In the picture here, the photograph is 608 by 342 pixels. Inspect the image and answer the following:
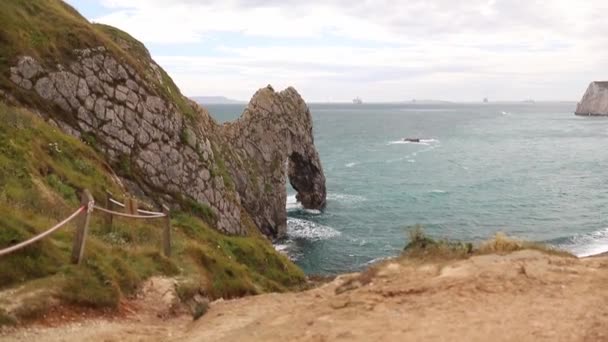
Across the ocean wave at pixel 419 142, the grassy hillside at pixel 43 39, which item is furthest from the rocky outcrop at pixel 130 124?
the ocean wave at pixel 419 142

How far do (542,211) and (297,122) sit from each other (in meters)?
32.0

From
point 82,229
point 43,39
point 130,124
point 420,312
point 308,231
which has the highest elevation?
point 43,39

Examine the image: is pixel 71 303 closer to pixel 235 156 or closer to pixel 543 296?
pixel 543 296

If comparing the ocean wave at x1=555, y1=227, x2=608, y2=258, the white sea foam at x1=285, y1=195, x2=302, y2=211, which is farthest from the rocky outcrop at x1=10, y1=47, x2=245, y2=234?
the white sea foam at x1=285, y1=195, x2=302, y2=211

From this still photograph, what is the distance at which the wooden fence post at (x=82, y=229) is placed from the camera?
42.7ft

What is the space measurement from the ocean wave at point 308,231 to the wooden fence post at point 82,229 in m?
43.8

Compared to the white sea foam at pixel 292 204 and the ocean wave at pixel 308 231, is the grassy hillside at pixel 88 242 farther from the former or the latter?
the white sea foam at pixel 292 204

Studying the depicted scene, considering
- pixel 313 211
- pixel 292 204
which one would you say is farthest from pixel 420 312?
pixel 292 204

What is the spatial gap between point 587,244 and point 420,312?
47662mm

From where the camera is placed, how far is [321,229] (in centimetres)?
5997

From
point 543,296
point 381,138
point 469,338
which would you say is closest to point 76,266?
point 469,338

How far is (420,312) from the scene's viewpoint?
11.5 metres

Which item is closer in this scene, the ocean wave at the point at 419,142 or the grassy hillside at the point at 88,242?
the grassy hillside at the point at 88,242

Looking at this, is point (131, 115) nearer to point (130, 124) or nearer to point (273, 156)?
point (130, 124)
